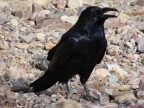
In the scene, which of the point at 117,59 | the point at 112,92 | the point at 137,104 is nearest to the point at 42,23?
the point at 117,59

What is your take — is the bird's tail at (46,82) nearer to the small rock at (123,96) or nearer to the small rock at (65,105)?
the small rock at (123,96)

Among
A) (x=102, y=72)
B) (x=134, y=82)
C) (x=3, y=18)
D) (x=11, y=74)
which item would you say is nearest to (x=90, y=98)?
(x=134, y=82)

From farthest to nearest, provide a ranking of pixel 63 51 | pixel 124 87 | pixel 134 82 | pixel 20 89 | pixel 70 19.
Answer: pixel 70 19 < pixel 134 82 < pixel 124 87 < pixel 20 89 < pixel 63 51

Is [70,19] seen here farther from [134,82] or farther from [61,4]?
[134,82]

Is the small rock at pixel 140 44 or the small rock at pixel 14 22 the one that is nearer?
the small rock at pixel 140 44

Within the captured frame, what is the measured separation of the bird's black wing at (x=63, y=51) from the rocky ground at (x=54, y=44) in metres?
0.44

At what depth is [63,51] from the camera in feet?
22.7

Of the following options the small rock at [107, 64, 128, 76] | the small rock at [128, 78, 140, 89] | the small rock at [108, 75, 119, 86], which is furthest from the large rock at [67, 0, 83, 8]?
the small rock at [128, 78, 140, 89]

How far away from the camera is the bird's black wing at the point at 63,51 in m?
6.79

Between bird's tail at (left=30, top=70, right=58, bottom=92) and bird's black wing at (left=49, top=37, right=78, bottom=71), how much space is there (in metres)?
0.12

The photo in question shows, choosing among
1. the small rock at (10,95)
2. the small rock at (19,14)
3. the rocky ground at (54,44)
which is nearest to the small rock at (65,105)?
the rocky ground at (54,44)

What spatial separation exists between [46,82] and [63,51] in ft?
1.98

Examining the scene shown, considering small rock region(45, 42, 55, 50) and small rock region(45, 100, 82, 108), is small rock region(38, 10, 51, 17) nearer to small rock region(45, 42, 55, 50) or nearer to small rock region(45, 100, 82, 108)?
small rock region(45, 42, 55, 50)

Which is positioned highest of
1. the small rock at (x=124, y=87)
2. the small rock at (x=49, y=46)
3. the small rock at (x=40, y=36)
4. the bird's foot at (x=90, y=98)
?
the small rock at (x=40, y=36)
